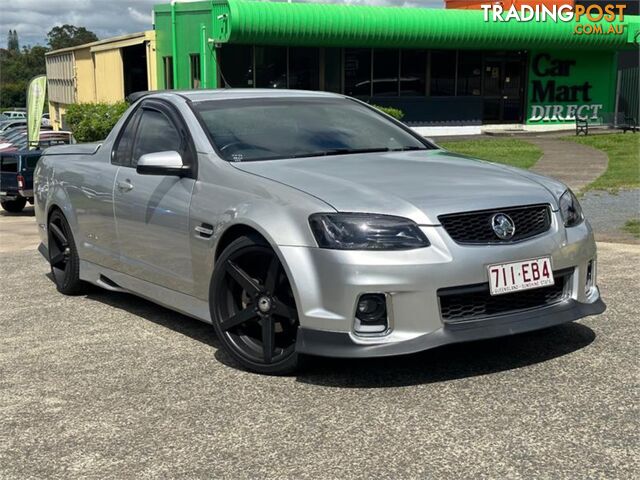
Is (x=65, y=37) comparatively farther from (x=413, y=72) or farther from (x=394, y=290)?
(x=394, y=290)

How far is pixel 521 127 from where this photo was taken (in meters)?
30.4

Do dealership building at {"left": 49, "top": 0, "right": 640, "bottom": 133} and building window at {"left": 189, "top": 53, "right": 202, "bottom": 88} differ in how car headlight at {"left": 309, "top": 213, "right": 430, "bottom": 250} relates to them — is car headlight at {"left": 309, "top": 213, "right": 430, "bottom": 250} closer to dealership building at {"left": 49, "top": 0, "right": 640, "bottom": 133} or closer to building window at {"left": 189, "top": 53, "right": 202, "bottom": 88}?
dealership building at {"left": 49, "top": 0, "right": 640, "bottom": 133}

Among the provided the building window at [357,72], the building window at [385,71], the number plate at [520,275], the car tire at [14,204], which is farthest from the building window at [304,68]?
the number plate at [520,275]

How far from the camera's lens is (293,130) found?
5.26 meters

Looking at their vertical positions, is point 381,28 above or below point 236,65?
above

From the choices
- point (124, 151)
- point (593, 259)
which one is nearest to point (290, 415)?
point (593, 259)

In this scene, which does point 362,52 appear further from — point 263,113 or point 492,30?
point 263,113

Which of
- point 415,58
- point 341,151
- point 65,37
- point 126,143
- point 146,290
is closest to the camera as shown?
point 341,151

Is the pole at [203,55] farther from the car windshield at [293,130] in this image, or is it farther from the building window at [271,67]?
the car windshield at [293,130]

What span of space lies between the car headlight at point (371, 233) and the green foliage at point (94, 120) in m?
17.6

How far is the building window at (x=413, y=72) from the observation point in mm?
27734

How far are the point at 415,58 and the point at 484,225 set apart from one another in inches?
970

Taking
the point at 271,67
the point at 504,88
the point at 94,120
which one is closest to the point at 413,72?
the point at 504,88

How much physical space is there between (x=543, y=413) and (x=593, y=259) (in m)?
1.26
